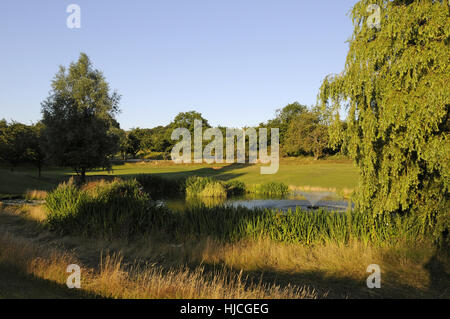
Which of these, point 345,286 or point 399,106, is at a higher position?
point 399,106

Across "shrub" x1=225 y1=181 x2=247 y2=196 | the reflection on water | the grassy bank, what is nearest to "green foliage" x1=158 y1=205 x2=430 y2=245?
the grassy bank

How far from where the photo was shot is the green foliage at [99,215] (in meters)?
12.4

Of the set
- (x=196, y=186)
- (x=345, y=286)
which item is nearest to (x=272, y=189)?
(x=196, y=186)

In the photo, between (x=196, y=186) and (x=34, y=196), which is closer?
(x=34, y=196)

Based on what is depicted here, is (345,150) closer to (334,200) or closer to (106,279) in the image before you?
(106,279)

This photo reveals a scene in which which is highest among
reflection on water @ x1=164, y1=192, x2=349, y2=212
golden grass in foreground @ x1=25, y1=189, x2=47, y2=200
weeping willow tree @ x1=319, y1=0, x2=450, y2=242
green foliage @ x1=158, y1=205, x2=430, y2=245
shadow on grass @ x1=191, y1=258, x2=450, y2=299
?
weeping willow tree @ x1=319, y1=0, x2=450, y2=242

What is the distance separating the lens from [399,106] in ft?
27.8

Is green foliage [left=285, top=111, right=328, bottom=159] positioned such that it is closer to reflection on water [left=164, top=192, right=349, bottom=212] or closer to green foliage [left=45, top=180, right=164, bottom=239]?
reflection on water [left=164, top=192, right=349, bottom=212]

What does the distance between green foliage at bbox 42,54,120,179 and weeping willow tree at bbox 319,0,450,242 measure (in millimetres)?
24139

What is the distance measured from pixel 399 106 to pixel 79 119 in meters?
27.9

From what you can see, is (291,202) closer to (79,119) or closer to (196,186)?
(196,186)

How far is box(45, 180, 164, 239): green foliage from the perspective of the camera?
12.4 metres

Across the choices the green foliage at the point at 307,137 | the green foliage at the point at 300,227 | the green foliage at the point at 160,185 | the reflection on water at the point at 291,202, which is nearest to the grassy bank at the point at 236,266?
the green foliage at the point at 300,227
